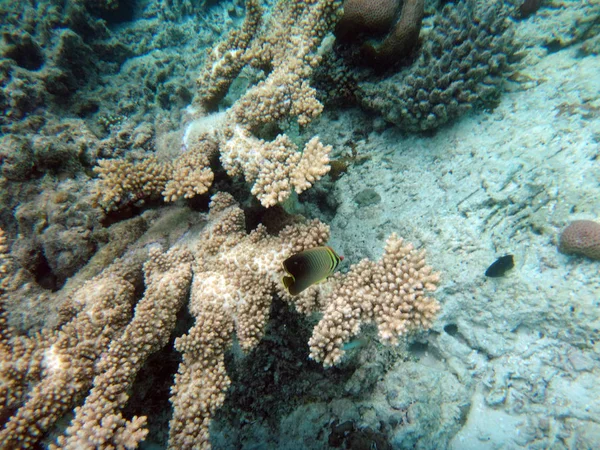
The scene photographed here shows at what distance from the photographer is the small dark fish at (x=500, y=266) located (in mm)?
3285

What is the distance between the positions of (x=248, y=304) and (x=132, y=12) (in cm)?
1100

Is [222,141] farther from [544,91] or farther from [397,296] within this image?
[544,91]

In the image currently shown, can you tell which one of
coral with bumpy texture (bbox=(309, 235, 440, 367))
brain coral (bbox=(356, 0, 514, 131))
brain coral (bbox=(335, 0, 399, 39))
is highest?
brain coral (bbox=(335, 0, 399, 39))

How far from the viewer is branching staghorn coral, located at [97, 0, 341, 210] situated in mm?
2996

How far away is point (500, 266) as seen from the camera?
10.8ft

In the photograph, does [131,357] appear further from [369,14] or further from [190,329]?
[369,14]

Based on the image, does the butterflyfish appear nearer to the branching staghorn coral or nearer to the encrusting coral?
the encrusting coral

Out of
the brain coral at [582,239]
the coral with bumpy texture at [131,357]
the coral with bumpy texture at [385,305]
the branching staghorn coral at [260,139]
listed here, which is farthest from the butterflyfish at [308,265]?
the brain coral at [582,239]

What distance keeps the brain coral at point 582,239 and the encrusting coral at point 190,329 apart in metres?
1.88

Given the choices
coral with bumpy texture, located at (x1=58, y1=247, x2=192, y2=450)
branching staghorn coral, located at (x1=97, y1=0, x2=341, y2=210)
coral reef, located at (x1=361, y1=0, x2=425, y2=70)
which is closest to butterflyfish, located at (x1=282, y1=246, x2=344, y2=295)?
branching staghorn coral, located at (x1=97, y1=0, x2=341, y2=210)

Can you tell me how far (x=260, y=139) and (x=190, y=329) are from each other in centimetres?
214

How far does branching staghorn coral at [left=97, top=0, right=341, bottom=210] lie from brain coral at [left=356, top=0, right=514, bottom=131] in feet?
4.35

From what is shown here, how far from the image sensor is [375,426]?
10.5 feet

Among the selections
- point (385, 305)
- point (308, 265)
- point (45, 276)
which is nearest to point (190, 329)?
point (308, 265)
